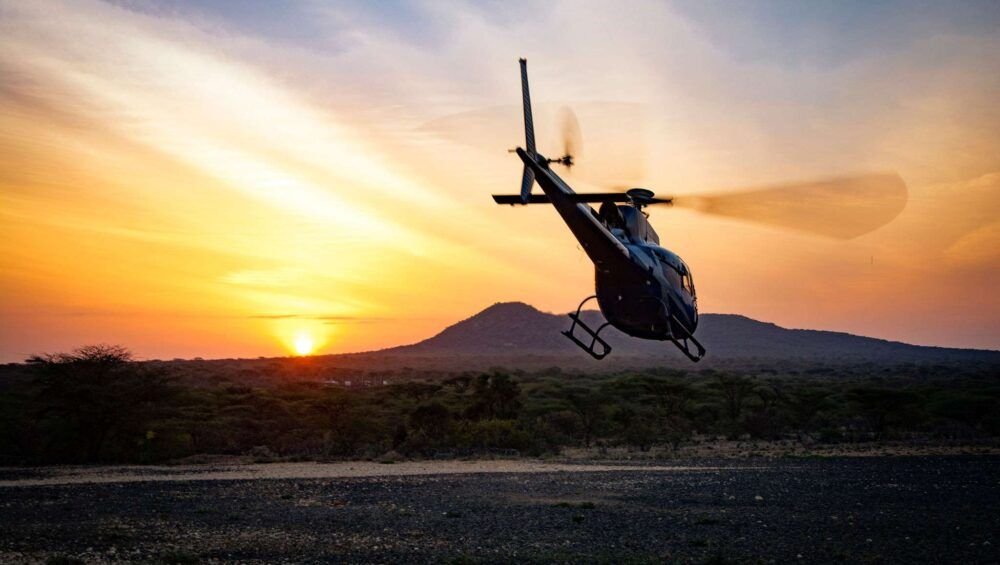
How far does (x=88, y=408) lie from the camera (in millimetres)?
37312

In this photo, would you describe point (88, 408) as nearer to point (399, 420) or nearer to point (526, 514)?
point (399, 420)

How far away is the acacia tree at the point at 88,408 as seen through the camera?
121 ft

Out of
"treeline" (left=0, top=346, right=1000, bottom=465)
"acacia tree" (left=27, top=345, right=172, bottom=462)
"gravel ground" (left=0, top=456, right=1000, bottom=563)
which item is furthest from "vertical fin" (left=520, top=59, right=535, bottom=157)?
"acacia tree" (left=27, top=345, right=172, bottom=462)

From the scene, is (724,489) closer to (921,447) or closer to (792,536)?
(792,536)

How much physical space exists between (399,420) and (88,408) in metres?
15.4

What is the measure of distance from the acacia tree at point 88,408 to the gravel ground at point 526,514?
4641 millimetres

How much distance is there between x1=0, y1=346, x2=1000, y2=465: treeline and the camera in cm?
3753

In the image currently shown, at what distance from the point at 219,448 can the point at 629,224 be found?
2853cm

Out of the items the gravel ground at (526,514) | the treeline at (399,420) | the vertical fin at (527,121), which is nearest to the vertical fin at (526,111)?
the vertical fin at (527,121)

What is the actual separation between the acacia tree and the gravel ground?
15.2ft

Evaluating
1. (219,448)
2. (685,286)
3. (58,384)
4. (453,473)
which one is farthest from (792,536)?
(58,384)

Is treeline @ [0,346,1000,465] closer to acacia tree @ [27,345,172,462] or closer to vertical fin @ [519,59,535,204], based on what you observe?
acacia tree @ [27,345,172,462]

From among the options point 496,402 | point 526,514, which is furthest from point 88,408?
point 526,514

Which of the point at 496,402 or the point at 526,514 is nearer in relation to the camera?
the point at 526,514
